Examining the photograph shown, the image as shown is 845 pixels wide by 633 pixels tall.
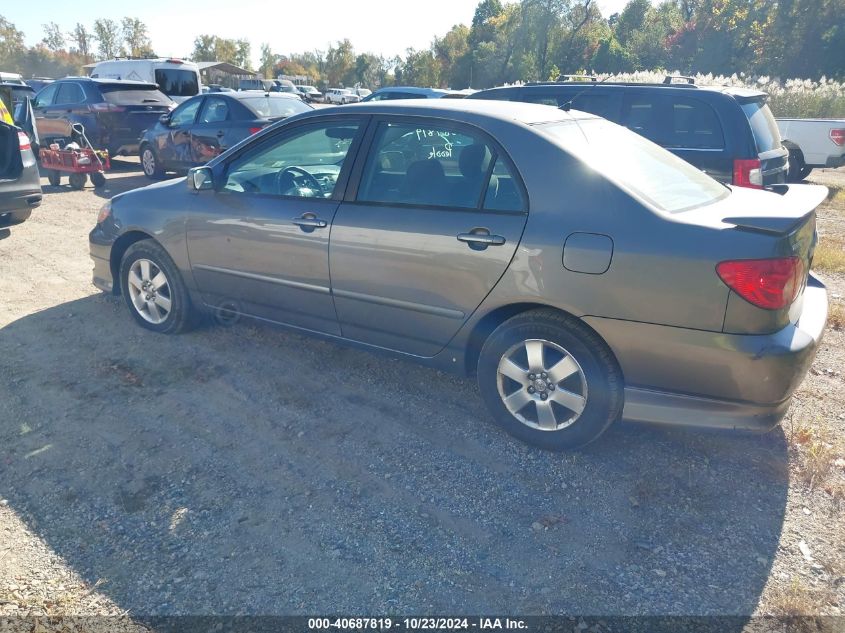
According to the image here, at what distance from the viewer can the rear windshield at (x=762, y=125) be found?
21.1ft

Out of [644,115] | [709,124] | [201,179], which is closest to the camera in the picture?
[201,179]

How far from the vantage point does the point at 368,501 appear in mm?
3057

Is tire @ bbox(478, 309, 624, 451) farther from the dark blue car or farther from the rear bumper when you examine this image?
the dark blue car

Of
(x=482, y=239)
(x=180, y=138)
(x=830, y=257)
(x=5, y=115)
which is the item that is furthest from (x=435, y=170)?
(x=180, y=138)

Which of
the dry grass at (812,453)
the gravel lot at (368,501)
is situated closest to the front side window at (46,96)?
the gravel lot at (368,501)

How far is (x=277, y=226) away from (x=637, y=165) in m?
2.18

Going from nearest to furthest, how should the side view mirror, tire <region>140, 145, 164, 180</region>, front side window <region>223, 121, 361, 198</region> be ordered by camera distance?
1. front side window <region>223, 121, 361, 198</region>
2. the side view mirror
3. tire <region>140, 145, 164, 180</region>

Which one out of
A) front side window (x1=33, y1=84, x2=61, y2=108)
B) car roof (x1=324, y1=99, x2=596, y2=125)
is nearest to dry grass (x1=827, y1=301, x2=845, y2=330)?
car roof (x1=324, y1=99, x2=596, y2=125)

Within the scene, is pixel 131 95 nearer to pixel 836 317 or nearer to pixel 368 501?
pixel 368 501

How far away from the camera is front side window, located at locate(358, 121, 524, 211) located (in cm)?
344

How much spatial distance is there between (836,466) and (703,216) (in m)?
1.52

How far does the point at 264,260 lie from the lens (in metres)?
4.23

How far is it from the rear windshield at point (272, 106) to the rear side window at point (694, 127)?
6.01 meters

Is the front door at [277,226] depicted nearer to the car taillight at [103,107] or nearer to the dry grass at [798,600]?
the dry grass at [798,600]
